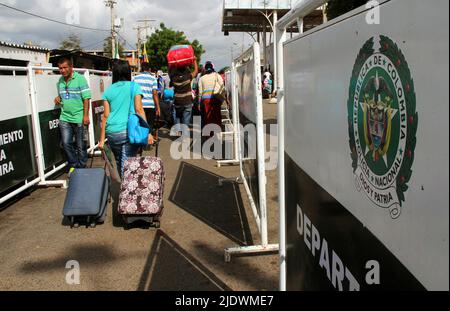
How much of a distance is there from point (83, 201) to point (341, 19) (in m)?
4.00

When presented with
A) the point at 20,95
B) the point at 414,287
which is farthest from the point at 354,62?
the point at 20,95

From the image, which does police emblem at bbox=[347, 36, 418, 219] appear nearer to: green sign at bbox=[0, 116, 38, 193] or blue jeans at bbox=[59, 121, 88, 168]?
green sign at bbox=[0, 116, 38, 193]

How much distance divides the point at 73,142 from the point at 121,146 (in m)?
1.89

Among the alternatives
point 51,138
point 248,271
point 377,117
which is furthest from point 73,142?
Result: point 377,117

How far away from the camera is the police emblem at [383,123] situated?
99cm

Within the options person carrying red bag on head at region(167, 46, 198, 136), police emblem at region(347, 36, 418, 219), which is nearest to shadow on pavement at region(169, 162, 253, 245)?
person carrying red bag on head at region(167, 46, 198, 136)

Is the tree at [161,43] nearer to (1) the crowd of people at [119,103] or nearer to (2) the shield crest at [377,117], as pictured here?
(1) the crowd of people at [119,103]

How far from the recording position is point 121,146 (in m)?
5.15

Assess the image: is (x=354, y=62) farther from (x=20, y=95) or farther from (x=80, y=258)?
(x=20, y=95)

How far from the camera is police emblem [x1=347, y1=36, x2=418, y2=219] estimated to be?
995mm

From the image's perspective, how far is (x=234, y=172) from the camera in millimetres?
7242

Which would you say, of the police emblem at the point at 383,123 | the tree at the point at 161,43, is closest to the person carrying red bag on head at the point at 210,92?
the police emblem at the point at 383,123

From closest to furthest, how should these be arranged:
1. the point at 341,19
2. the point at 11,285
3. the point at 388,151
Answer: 1. the point at 388,151
2. the point at 341,19
3. the point at 11,285

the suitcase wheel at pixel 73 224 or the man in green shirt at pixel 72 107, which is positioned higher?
the man in green shirt at pixel 72 107
